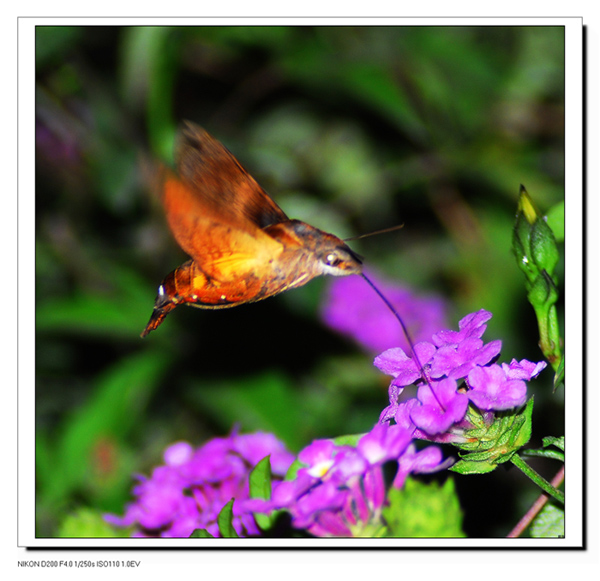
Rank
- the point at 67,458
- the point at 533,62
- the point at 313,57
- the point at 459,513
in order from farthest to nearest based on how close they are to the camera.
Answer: the point at 533,62 < the point at 313,57 < the point at 67,458 < the point at 459,513

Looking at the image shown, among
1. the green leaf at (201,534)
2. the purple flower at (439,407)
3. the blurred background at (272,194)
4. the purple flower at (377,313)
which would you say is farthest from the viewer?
the purple flower at (377,313)

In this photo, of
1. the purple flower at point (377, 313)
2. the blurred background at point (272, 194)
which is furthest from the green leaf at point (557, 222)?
the purple flower at point (377, 313)

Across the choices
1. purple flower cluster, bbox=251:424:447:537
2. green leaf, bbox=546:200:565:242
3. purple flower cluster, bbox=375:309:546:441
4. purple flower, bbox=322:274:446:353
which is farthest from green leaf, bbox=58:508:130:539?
purple flower, bbox=322:274:446:353

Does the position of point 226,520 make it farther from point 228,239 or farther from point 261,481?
point 228,239

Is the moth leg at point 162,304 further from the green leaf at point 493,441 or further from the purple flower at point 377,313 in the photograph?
the purple flower at point 377,313
